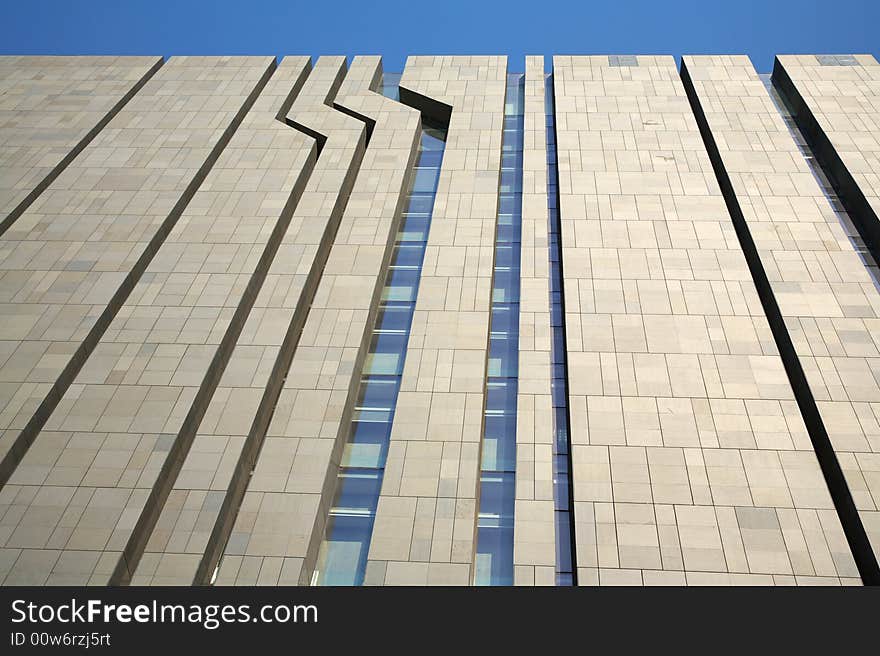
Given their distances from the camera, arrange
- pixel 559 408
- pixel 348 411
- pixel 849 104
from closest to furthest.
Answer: pixel 348 411 → pixel 559 408 → pixel 849 104

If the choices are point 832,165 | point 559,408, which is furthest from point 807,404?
point 832,165

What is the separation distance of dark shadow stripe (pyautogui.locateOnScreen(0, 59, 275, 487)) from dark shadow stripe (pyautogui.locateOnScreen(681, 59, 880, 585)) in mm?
23623

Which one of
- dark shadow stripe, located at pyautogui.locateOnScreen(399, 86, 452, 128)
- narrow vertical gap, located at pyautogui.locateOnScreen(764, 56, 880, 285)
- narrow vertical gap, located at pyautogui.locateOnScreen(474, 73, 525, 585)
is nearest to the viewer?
narrow vertical gap, located at pyautogui.locateOnScreen(474, 73, 525, 585)

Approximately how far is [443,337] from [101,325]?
12.1 metres

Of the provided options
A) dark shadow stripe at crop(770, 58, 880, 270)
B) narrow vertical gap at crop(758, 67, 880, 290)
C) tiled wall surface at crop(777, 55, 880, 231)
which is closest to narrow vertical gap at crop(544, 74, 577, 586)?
narrow vertical gap at crop(758, 67, 880, 290)

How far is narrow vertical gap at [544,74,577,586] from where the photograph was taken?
68.7ft

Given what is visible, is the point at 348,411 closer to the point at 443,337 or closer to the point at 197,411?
the point at 443,337

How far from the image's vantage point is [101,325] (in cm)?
2702

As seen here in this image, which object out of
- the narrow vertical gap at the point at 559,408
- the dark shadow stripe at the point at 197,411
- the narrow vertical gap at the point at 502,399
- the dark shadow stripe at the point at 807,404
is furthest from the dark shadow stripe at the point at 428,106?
the dark shadow stripe at the point at 807,404

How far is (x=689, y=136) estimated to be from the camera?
1492 inches

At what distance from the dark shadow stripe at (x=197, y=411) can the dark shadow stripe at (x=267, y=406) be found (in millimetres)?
1805

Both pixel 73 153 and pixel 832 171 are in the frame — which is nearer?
pixel 832 171

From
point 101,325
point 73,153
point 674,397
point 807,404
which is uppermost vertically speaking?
point 73,153

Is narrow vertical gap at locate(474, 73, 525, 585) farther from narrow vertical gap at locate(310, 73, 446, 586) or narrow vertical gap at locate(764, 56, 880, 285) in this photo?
narrow vertical gap at locate(764, 56, 880, 285)
